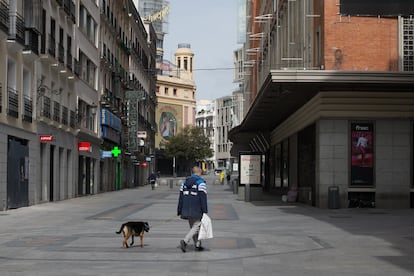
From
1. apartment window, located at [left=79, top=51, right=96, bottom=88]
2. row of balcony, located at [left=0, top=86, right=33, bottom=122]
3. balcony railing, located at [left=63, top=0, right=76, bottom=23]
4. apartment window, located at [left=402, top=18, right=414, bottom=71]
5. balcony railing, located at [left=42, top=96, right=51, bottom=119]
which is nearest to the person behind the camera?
row of balcony, located at [left=0, top=86, right=33, bottom=122]

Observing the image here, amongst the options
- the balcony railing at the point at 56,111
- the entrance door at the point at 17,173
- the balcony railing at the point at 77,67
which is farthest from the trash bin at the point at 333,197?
the balcony railing at the point at 77,67

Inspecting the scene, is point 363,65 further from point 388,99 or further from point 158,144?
point 158,144

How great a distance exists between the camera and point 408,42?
93.7 feet

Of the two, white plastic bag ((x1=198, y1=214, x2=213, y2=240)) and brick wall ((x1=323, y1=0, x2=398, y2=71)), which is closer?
white plastic bag ((x1=198, y1=214, x2=213, y2=240))

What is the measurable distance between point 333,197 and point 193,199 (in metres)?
14.9

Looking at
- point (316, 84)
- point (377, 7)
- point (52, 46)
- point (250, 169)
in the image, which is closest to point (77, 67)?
point (52, 46)

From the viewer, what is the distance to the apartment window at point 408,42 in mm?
28500

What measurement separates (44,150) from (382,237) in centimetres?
2072

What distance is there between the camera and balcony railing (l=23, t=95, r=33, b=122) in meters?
29.6

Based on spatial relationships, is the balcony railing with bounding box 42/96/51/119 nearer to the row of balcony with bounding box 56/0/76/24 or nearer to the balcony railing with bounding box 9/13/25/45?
the balcony railing with bounding box 9/13/25/45

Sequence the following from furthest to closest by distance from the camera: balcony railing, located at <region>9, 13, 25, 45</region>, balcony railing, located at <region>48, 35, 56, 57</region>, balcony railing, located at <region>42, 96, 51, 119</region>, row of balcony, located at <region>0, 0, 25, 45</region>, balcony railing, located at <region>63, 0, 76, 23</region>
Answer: balcony railing, located at <region>63, 0, 76, 23</region> < balcony railing, located at <region>48, 35, 56, 57</region> < balcony railing, located at <region>42, 96, 51, 119</region> < balcony railing, located at <region>9, 13, 25, 45</region> < row of balcony, located at <region>0, 0, 25, 45</region>

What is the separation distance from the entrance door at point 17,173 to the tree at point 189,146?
280 ft

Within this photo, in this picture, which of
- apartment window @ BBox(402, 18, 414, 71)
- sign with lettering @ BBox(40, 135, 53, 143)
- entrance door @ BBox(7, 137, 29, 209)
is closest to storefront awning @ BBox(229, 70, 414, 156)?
apartment window @ BBox(402, 18, 414, 71)

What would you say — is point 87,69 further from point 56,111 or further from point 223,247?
point 223,247
